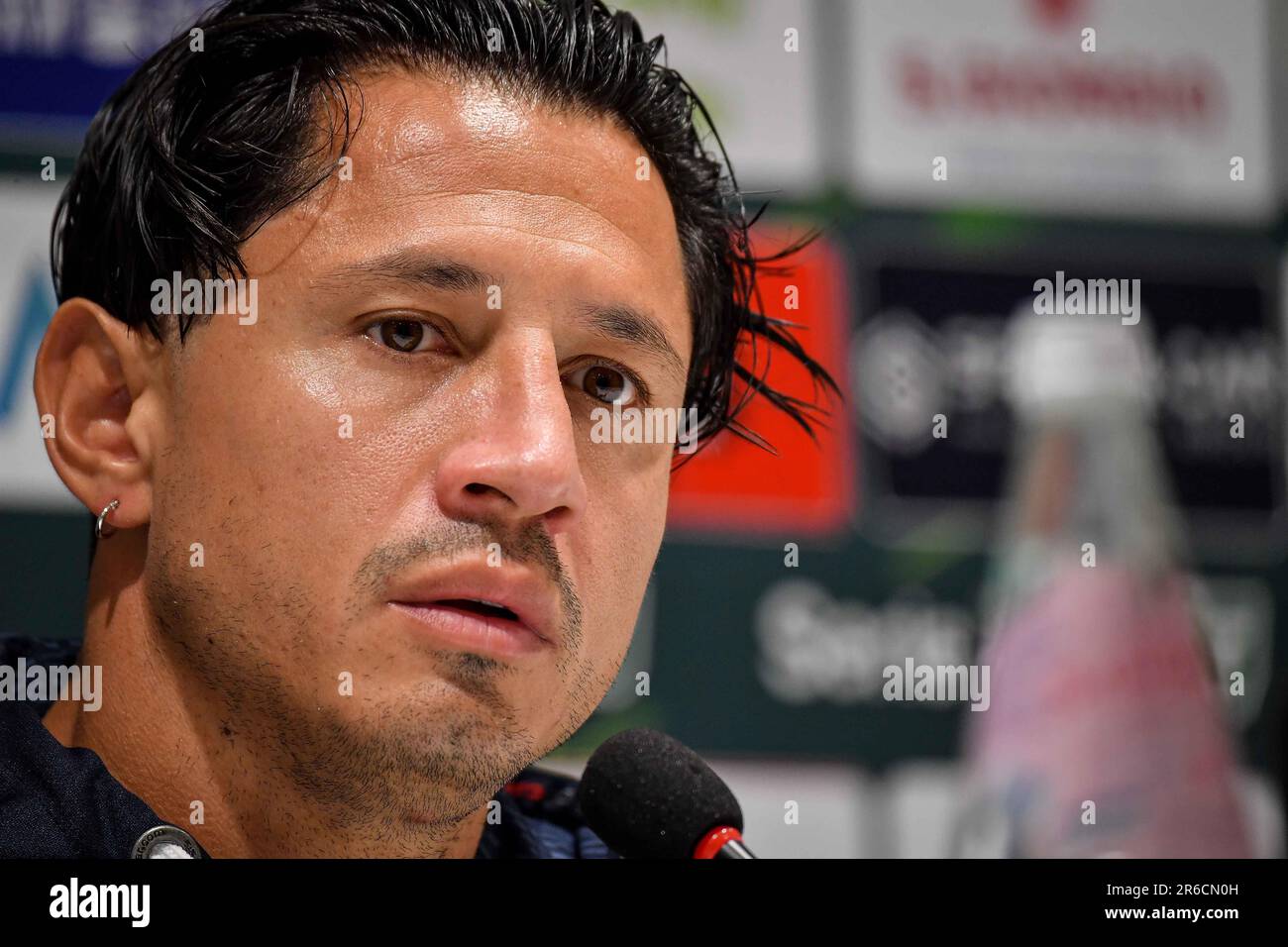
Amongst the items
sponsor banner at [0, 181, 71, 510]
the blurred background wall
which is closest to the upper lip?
the blurred background wall

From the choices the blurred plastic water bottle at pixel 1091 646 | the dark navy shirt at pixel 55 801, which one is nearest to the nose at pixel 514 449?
the dark navy shirt at pixel 55 801

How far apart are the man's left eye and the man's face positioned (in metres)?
0.04

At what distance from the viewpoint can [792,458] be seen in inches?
121

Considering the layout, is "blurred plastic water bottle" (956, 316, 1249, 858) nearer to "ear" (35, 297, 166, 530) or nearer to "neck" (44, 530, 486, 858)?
"neck" (44, 530, 486, 858)

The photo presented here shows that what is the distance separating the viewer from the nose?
1.13 m

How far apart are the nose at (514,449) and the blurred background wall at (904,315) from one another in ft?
5.46

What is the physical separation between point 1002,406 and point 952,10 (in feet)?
3.27

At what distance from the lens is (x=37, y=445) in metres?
2.65

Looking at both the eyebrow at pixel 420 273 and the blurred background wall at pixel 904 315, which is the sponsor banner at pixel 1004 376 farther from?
the eyebrow at pixel 420 273

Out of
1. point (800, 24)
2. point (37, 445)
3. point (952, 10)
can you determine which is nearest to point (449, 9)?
point (37, 445)

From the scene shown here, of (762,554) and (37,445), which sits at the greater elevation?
(37,445)

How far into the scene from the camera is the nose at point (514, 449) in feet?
3.71

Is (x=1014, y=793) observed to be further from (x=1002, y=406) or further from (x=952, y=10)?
(x=952, y=10)
